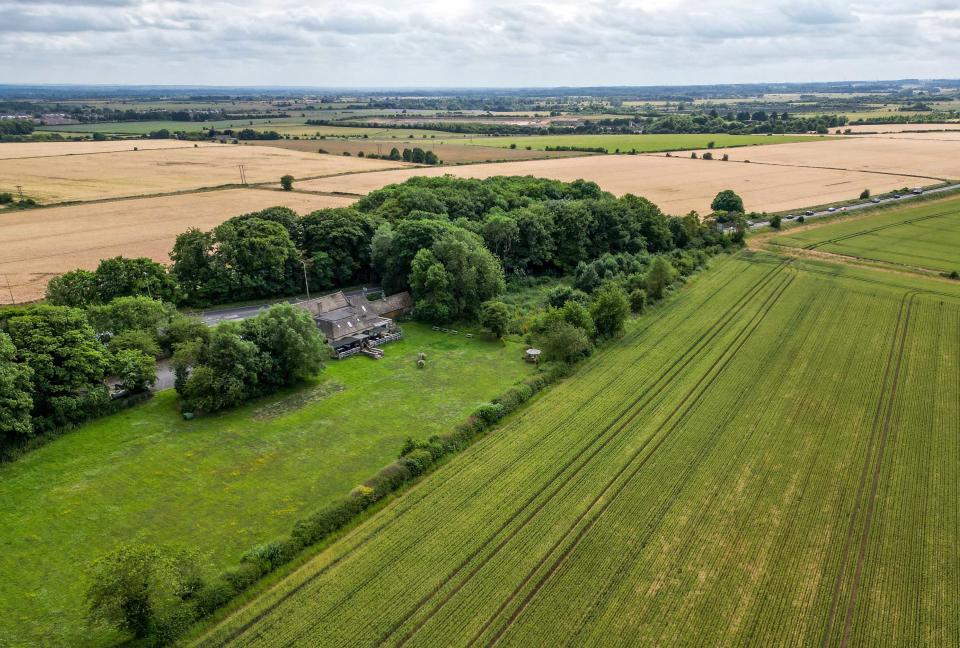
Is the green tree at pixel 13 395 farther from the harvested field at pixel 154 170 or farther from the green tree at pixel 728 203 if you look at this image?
the green tree at pixel 728 203

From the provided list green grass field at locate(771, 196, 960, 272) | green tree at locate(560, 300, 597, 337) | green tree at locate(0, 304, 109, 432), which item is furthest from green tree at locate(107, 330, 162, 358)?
green grass field at locate(771, 196, 960, 272)

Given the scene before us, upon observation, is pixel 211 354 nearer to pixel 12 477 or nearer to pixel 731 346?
pixel 12 477

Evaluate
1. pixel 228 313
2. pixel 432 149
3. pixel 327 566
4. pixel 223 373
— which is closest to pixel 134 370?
pixel 223 373

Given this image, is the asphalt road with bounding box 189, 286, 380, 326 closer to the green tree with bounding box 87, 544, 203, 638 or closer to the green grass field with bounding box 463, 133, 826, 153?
the green tree with bounding box 87, 544, 203, 638

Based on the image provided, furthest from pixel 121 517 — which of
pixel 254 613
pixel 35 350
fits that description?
pixel 35 350

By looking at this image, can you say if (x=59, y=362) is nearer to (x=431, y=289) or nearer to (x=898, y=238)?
(x=431, y=289)

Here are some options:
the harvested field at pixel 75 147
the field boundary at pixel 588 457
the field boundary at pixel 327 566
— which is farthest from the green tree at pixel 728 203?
the harvested field at pixel 75 147
